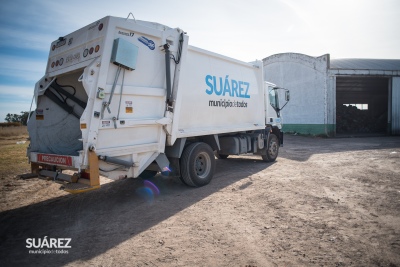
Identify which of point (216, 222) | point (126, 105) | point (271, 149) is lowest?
point (216, 222)

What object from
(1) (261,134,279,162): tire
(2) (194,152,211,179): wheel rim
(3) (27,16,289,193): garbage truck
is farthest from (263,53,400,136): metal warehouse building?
(2) (194,152,211,179): wheel rim

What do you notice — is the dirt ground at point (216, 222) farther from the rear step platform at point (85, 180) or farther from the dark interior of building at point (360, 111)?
the dark interior of building at point (360, 111)

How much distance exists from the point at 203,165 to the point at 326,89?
622 inches

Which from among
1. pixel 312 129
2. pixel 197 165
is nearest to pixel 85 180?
pixel 197 165

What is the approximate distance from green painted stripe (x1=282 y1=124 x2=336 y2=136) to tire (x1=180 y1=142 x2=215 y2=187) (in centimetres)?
1530

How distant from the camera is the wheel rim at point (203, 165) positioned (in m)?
6.13

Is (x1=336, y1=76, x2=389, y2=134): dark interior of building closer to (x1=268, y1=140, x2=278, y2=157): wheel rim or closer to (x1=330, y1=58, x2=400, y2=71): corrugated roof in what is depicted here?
(x1=330, y1=58, x2=400, y2=71): corrugated roof

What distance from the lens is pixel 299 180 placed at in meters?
6.23

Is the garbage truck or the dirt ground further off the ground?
the garbage truck

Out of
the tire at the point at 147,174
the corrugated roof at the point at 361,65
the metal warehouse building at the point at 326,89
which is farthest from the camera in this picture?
the corrugated roof at the point at 361,65

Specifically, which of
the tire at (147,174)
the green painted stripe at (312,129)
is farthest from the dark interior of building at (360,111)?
the tire at (147,174)

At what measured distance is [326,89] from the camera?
18.2 meters

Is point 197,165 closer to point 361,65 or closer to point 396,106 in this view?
point 396,106

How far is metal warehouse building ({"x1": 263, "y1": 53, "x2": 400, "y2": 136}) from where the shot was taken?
18.3 m
